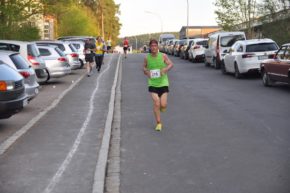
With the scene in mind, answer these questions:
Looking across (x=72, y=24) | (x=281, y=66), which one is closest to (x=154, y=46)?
(x=281, y=66)

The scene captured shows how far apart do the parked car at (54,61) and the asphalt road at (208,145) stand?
20.9 feet

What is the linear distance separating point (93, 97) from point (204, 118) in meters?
5.34

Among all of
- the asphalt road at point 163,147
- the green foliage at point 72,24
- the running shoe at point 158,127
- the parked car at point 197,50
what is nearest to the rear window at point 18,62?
the asphalt road at point 163,147

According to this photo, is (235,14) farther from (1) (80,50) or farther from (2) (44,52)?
(2) (44,52)

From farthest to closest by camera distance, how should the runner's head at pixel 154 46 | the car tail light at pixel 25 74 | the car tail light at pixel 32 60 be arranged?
the car tail light at pixel 32 60 → the car tail light at pixel 25 74 → the runner's head at pixel 154 46

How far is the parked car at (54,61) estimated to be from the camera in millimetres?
20781

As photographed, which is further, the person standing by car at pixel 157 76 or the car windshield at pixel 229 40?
the car windshield at pixel 229 40

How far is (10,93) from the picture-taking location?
9.90m

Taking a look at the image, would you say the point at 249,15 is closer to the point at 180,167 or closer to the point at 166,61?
the point at 166,61

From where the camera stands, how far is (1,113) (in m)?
9.64

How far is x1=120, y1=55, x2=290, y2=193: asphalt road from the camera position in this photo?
614 centimetres

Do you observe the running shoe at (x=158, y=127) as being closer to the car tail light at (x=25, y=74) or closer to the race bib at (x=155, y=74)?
the race bib at (x=155, y=74)

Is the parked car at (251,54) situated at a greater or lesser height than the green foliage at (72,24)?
lesser

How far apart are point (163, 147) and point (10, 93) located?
3.32 metres
